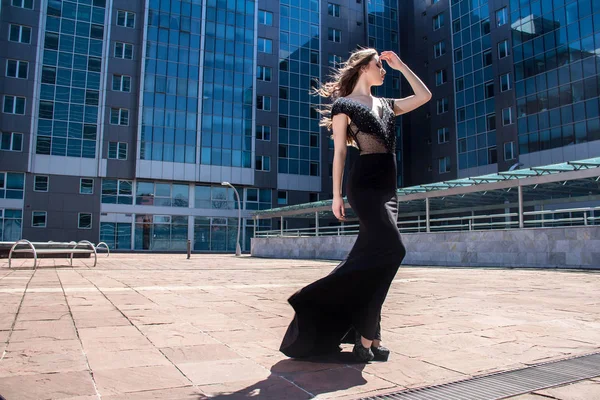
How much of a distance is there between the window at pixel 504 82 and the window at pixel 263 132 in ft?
67.4

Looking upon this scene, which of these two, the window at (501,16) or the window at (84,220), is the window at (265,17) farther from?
→ the window at (84,220)

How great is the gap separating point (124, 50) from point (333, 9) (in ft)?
71.1

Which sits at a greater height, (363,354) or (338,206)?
(338,206)

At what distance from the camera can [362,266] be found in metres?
2.99

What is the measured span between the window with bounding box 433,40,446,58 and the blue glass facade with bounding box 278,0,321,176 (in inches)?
447

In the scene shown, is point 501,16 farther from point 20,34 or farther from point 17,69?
point 17,69

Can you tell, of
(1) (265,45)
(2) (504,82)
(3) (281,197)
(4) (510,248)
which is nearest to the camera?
(4) (510,248)

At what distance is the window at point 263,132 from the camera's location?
149 ft

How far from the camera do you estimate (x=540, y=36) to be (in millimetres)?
34469

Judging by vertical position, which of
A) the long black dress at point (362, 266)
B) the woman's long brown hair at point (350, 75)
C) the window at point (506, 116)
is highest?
the window at point (506, 116)

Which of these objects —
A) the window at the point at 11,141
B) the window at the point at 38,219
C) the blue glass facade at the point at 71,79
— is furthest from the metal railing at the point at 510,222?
the window at the point at 11,141

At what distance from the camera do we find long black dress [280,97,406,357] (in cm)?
300

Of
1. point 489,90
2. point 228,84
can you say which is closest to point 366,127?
point 489,90

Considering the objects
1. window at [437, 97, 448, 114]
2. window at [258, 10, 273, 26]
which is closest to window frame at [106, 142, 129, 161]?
window at [258, 10, 273, 26]
